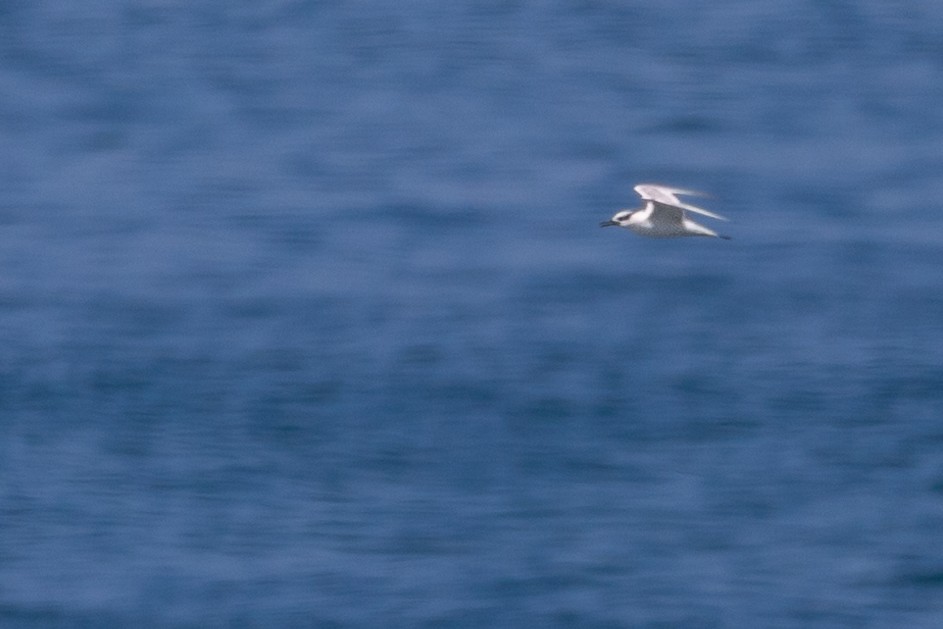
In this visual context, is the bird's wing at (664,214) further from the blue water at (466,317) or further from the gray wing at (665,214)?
the blue water at (466,317)

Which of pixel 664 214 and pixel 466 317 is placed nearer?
pixel 664 214

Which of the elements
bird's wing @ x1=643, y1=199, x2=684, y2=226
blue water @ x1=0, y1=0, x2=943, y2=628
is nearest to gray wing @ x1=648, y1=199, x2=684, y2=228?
bird's wing @ x1=643, y1=199, x2=684, y2=226

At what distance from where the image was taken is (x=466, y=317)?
22.9m

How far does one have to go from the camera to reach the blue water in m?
18.9

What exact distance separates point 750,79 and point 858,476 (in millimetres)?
8569

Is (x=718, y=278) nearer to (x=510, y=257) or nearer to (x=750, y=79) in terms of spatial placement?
(x=510, y=257)

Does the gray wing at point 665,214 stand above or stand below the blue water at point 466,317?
above

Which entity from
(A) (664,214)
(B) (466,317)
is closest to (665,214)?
(A) (664,214)

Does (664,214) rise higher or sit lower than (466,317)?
higher

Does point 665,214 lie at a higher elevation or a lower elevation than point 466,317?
higher

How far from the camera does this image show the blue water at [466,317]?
18.9 metres

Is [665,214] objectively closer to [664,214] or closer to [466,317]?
[664,214]

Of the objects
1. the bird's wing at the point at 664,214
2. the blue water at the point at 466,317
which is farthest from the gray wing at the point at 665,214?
the blue water at the point at 466,317

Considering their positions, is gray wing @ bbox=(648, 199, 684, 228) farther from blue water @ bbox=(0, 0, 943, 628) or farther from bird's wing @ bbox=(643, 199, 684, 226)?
blue water @ bbox=(0, 0, 943, 628)
